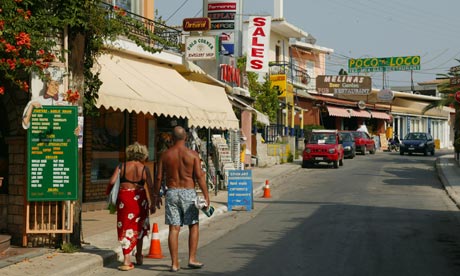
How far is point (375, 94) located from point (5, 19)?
5735 cm

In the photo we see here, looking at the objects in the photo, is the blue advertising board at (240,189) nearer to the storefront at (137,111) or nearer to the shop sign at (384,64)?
the storefront at (137,111)

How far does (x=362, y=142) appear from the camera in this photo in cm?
4488

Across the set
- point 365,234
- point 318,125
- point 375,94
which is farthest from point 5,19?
point 375,94

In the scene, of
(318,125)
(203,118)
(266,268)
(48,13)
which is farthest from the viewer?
(318,125)

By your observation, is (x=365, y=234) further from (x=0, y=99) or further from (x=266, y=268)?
(x=0, y=99)

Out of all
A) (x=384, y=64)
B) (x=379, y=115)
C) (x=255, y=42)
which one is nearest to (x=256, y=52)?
(x=255, y=42)

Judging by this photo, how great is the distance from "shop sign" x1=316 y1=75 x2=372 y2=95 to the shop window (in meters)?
39.9

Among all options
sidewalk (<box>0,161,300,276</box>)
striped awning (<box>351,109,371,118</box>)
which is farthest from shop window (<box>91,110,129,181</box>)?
striped awning (<box>351,109,371,118</box>)

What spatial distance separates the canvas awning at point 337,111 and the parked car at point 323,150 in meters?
16.8

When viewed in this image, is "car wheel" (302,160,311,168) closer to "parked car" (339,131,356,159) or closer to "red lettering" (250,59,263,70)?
"red lettering" (250,59,263,70)

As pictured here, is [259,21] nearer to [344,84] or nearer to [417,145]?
[417,145]

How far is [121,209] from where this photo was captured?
9.09 meters

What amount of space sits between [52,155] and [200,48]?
38.1 ft

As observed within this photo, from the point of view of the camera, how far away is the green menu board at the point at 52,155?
9.75 m
